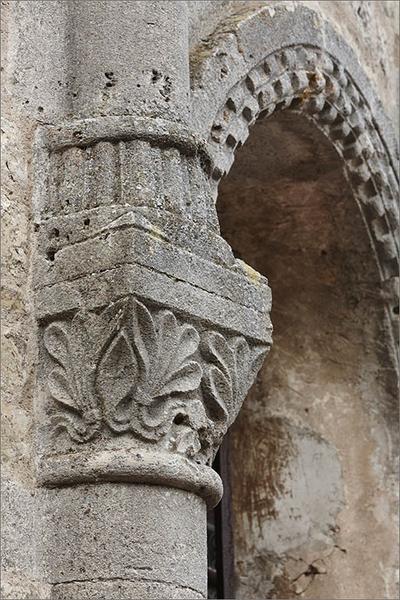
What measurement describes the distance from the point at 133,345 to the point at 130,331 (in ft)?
0.10

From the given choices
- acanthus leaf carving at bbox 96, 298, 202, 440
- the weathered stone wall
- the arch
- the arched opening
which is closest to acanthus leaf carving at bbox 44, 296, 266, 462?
acanthus leaf carving at bbox 96, 298, 202, 440

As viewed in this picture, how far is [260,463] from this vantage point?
453cm

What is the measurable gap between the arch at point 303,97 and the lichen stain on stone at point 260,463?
1.90 feet

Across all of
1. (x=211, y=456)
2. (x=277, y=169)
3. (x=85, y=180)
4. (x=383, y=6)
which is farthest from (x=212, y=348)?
(x=383, y=6)

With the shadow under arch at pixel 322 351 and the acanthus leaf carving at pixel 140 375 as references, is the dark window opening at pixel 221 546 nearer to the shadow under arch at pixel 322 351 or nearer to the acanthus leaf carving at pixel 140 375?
the shadow under arch at pixel 322 351

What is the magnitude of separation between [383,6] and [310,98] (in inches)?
41.0

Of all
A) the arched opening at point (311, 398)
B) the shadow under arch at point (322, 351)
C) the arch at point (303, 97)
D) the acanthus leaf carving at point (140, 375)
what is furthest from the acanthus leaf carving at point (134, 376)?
the arched opening at point (311, 398)

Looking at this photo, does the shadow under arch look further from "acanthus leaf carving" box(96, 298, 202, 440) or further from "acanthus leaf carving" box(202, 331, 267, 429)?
"acanthus leaf carving" box(96, 298, 202, 440)

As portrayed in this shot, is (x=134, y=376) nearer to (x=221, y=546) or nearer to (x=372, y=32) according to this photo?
(x=221, y=546)

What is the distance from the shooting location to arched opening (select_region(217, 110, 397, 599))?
438 centimetres

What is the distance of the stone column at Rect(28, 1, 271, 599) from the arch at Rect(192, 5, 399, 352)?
28 centimetres

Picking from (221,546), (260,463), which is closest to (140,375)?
(221,546)

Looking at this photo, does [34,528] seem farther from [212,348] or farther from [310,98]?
[310,98]

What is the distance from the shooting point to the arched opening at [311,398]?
438cm
